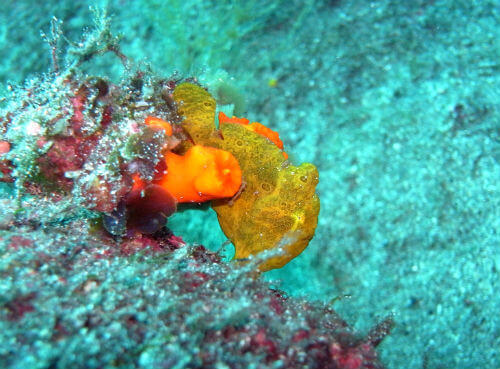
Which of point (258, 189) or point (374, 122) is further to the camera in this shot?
point (374, 122)

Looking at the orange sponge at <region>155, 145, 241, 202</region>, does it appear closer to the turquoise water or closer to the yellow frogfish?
the yellow frogfish

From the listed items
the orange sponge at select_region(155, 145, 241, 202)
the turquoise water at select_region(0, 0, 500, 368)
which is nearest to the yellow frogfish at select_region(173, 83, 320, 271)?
the orange sponge at select_region(155, 145, 241, 202)

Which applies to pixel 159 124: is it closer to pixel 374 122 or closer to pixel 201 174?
pixel 201 174

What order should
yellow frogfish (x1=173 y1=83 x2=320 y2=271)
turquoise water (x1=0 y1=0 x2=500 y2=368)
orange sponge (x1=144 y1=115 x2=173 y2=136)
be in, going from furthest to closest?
turquoise water (x1=0 y1=0 x2=500 y2=368)
yellow frogfish (x1=173 y1=83 x2=320 y2=271)
orange sponge (x1=144 y1=115 x2=173 y2=136)

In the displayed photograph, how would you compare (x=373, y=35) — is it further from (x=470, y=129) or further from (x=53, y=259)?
(x=53, y=259)

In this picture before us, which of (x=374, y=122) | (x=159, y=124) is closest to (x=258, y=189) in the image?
(x=159, y=124)

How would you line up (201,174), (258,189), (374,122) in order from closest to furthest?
(201,174), (258,189), (374,122)

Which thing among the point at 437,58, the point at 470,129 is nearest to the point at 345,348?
the point at 470,129
